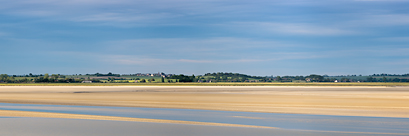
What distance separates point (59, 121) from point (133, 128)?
4.88 metres

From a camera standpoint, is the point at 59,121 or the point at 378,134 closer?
the point at 378,134

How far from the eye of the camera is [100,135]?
49.3 ft

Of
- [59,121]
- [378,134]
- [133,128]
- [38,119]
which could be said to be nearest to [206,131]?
[133,128]

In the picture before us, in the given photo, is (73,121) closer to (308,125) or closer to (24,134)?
(24,134)

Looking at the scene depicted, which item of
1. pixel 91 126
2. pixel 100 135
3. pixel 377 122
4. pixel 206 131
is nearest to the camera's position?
pixel 100 135

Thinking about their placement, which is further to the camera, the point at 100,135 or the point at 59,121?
the point at 59,121

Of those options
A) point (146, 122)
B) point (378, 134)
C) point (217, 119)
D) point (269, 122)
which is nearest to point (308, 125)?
point (269, 122)

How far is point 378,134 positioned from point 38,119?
648 inches

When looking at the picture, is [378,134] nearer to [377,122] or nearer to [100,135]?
[377,122]

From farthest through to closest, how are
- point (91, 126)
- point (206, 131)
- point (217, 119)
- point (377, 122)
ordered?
point (217, 119) → point (377, 122) → point (91, 126) → point (206, 131)

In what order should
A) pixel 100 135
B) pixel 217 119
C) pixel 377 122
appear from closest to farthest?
pixel 100 135, pixel 377 122, pixel 217 119

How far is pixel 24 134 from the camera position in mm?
15102

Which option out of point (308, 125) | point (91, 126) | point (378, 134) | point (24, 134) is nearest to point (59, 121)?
point (91, 126)

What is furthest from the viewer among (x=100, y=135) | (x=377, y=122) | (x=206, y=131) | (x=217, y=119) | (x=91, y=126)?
(x=217, y=119)
